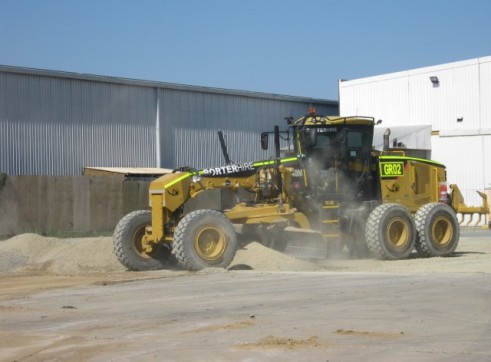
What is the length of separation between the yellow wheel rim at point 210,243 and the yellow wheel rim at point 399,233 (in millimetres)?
4176

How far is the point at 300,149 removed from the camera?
17688 mm

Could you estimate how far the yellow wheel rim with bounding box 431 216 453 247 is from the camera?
727 inches

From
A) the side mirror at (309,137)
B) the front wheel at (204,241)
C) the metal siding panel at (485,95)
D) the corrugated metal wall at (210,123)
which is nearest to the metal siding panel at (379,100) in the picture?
the corrugated metal wall at (210,123)

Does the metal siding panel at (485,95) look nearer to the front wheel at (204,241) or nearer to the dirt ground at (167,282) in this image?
the dirt ground at (167,282)

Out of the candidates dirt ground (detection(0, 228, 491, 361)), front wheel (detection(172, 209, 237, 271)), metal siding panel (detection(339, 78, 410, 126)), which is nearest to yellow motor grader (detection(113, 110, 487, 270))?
front wheel (detection(172, 209, 237, 271))

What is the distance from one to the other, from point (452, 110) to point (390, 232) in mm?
24128

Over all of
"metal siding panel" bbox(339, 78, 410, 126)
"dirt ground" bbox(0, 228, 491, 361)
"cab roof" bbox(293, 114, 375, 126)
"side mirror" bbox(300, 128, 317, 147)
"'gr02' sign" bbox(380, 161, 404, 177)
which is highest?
"metal siding panel" bbox(339, 78, 410, 126)

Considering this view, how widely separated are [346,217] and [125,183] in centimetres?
1483

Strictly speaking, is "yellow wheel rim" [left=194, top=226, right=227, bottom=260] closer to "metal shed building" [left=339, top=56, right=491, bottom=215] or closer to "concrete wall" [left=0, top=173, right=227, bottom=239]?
"concrete wall" [left=0, top=173, right=227, bottom=239]

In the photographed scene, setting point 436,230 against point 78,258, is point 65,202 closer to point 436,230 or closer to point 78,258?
point 78,258

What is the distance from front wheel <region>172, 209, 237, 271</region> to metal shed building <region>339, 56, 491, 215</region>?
989 inches

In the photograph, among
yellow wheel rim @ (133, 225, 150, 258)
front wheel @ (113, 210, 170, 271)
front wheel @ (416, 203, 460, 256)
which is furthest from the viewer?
front wheel @ (416, 203, 460, 256)

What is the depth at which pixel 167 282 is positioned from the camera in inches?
535

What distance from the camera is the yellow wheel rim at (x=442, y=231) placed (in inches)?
727
